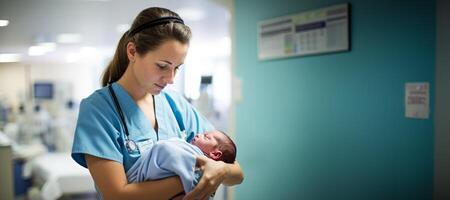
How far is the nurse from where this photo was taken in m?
0.91

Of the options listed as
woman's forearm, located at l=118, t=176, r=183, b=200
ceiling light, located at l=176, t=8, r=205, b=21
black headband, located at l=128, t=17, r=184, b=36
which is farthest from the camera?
ceiling light, located at l=176, t=8, r=205, b=21

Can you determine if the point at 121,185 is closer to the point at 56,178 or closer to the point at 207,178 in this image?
the point at 207,178

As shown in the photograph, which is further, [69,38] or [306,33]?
[69,38]

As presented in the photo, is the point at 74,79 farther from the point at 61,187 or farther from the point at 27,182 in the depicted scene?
the point at 61,187

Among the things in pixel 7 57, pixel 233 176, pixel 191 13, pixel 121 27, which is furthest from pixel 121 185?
pixel 191 13

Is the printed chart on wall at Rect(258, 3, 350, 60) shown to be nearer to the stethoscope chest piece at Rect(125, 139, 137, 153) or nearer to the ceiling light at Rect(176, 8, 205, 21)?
the ceiling light at Rect(176, 8, 205, 21)

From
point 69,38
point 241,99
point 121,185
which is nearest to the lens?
point 121,185

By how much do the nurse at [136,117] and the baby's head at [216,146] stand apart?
0.30ft

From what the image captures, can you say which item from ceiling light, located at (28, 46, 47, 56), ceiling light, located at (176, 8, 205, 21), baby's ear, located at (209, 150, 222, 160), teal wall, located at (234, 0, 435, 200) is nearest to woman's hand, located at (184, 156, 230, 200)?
baby's ear, located at (209, 150, 222, 160)

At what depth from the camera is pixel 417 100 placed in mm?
1376

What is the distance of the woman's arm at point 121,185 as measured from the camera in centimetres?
89

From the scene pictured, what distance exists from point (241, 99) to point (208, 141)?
103 centimetres

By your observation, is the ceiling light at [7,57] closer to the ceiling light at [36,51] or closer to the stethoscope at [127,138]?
the ceiling light at [36,51]

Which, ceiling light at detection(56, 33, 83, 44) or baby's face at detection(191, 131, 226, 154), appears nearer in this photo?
baby's face at detection(191, 131, 226, 154)
